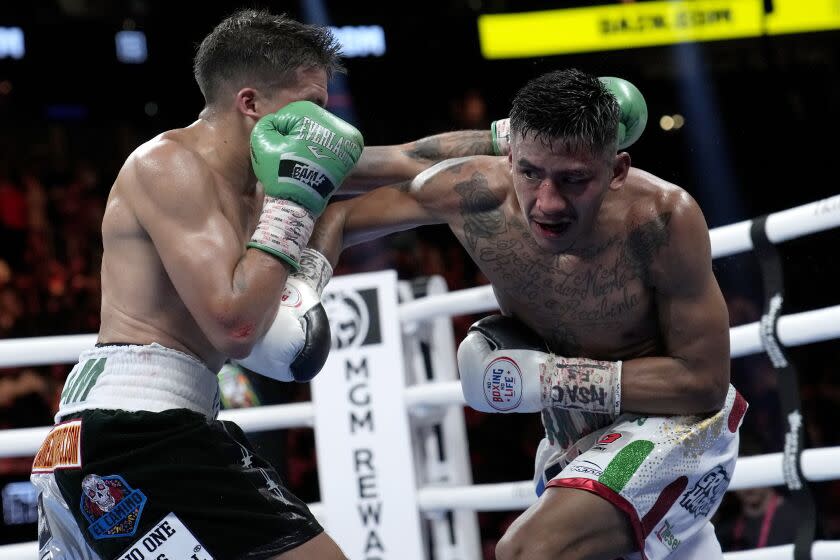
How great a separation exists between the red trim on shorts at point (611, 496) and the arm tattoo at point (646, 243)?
0.47 metres

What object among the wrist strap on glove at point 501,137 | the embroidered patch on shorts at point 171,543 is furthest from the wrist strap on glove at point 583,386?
the embroidered patch on shorts at point 171,543

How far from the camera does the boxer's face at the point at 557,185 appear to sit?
6.81 feet

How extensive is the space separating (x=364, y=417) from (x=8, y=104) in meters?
5.99

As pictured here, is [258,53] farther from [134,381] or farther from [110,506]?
[110,506]

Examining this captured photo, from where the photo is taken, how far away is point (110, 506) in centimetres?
184

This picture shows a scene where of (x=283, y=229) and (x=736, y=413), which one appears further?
(x=736, y=413)

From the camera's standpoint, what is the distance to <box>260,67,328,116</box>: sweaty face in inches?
82.9

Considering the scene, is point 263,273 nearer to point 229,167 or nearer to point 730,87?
point 229,167

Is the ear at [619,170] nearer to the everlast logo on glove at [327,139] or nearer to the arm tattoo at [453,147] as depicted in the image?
the arm tattoo at [453,147]

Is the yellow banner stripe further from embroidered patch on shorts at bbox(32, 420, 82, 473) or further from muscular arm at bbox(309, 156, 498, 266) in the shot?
embroidered patch on shorts at bbox(32, 420, 82, 473)

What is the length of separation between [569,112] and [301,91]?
0.56m

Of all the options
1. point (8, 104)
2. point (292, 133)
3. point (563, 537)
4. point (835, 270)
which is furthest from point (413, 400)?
point (8, 104)

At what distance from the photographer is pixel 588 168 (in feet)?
Answer: 6.86

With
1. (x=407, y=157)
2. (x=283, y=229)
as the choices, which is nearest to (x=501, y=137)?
(x=407, y=157)
